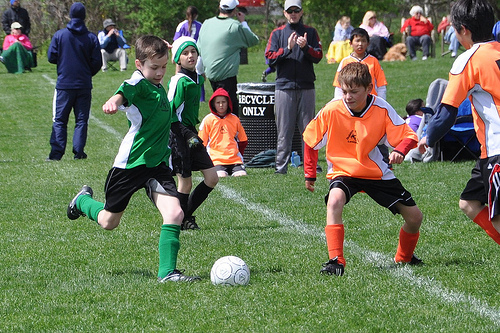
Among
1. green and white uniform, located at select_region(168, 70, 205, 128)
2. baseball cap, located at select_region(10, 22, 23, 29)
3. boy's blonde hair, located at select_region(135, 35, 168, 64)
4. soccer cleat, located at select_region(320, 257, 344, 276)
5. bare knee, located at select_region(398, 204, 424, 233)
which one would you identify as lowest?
baseball cap, located at select_region(10, 22, 23, 29)

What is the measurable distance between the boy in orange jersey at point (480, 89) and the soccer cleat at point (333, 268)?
1.13 metres

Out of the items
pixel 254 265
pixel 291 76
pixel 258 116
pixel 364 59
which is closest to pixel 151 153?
pixel 254 265

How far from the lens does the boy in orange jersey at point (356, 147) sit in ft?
18.6

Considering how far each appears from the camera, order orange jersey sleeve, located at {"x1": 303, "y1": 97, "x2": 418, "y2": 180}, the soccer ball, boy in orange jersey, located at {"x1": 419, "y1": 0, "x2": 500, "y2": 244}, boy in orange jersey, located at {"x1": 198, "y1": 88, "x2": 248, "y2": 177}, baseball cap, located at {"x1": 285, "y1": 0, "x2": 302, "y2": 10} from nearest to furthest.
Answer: boy in orange jersey, located at {"x1": 419, "y1": 0, "x2": 500, "y2": 244}, the soccer ball, orange jersey sleeve, located at {"x1": 303, "y1": 97, "x2": 418, "y2": 180}, baseball cap, located at {"x1": 285, "y1": 0, "x2": 302, "y2": 10}, boy in orange jersey, located at {"x1": 198, "y1": 88, "x2": 248, "y2": 177}

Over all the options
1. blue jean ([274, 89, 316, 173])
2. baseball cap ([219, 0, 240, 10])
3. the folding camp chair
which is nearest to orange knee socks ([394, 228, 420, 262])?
blue jean ([274, 89, 316, 173])

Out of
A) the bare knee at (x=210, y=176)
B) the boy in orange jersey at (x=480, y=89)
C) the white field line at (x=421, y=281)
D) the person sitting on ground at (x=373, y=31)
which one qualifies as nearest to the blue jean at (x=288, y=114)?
the white field line at (x=421, y=281)

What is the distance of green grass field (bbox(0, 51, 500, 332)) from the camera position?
15.4 ft

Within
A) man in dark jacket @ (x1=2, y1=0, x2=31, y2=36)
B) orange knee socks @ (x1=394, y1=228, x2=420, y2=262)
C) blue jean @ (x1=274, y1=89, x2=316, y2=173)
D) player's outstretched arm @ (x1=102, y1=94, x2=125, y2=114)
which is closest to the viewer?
player's outstretched arm @ (x1=102, y1=94, x2=125, y2=114)

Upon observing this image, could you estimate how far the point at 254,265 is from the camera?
610 cm

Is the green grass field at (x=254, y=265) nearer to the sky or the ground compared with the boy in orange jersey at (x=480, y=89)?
nearer to the ground

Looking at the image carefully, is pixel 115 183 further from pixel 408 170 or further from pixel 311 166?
pixel 408 170

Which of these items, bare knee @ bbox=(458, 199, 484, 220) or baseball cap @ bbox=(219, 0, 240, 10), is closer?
bare knee @ bbox=(458, 199, 484, 220)

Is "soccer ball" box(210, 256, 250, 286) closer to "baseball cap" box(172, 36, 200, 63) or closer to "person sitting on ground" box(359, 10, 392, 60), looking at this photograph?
"baseball cap" box(172, 36, 200, 63)

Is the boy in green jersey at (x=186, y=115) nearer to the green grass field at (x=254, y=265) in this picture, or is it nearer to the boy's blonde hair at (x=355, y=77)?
the green grass field at (x=254, y=265)
